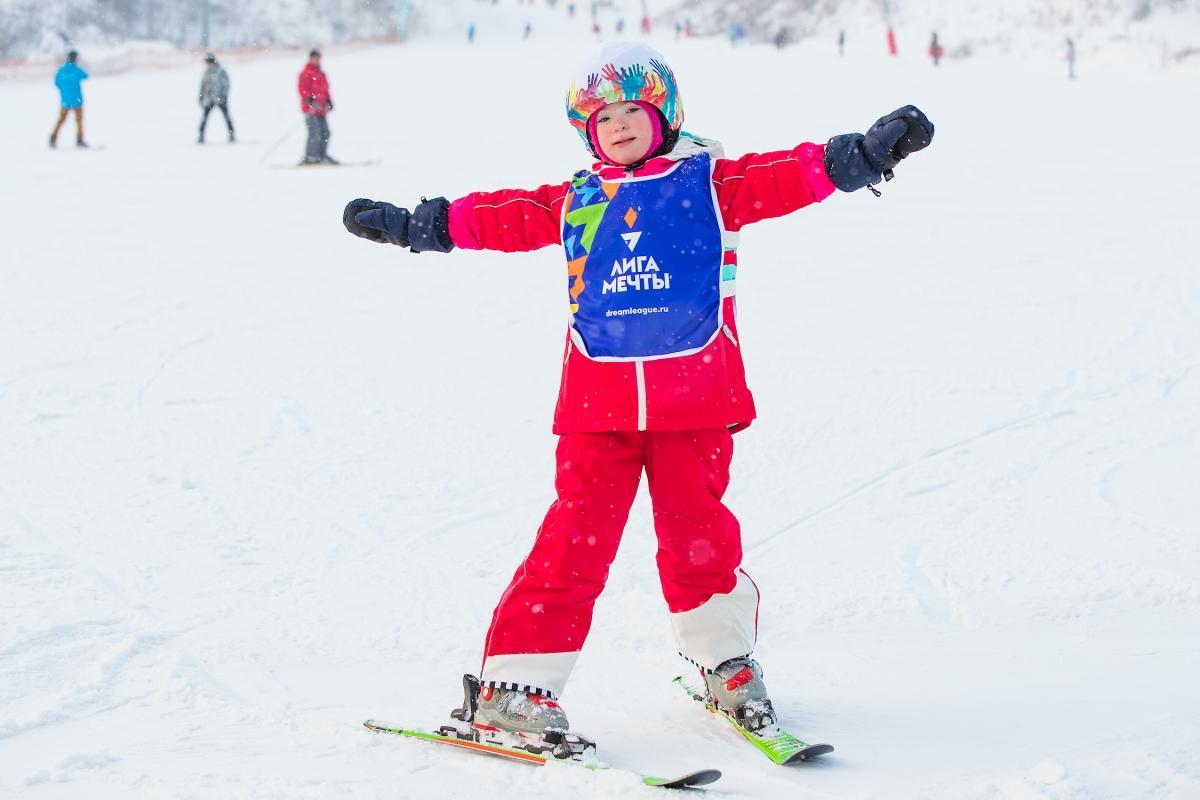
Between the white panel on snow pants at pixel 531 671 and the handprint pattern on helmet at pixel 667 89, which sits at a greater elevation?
the handprint pattern on helmet at pixel 667 89

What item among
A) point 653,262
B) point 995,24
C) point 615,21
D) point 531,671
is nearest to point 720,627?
point 531,671

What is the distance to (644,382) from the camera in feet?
8.95

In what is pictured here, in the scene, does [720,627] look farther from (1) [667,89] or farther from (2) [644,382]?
(1) [667,89]

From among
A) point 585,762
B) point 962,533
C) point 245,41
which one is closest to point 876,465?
point 962,533

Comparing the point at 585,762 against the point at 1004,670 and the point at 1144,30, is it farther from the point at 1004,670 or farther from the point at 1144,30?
the point at 1144,30

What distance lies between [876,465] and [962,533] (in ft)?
2.74

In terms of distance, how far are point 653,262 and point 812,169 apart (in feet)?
1.31

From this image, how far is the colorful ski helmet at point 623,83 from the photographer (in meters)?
2.78

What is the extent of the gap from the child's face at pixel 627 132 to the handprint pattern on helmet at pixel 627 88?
0.02m

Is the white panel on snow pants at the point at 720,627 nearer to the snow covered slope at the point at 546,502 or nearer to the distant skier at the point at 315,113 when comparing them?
the snow covered slope at the point at 546,502

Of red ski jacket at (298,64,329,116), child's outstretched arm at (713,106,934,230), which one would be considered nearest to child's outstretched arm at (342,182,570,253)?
child's outstretched arm at (713,106,934,230)

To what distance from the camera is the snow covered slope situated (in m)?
2.65

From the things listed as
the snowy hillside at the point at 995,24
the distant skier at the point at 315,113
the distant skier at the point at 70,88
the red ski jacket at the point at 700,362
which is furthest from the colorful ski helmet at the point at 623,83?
the snowy hillside at the point at 995,24

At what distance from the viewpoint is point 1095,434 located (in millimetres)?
5152
